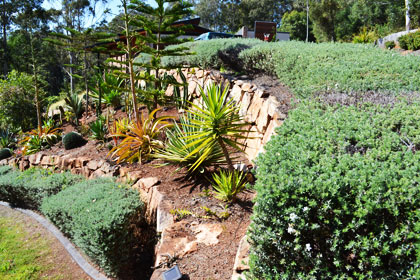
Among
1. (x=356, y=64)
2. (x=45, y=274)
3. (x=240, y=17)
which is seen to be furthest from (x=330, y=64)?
(x=240, y=17)

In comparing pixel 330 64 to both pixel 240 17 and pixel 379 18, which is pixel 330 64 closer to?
pixel 379 18

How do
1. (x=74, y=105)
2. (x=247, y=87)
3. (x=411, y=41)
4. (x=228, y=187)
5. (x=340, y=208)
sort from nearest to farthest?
(x=340, y=208) → (x=228, y=187) → (x=247, y=87) → (x=74, y=105) → (x=411, y=41)

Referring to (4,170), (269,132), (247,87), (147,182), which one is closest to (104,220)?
(147,182)

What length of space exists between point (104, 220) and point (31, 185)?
11.4 ft

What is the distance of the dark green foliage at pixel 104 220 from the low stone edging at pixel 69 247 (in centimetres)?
22

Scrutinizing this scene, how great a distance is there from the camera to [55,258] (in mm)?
5082

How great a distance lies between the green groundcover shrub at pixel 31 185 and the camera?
619 centimetres

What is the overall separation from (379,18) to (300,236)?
41.7m

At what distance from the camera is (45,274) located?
15.4 ft

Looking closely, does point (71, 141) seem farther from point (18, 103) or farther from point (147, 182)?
point (18, 103)

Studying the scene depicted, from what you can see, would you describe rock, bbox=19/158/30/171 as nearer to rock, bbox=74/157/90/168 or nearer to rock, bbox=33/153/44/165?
rock, bbox=33/153/44/165

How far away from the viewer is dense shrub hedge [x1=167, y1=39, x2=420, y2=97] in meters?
4.60

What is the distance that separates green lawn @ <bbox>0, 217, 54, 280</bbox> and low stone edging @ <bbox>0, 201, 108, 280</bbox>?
9.7 inches

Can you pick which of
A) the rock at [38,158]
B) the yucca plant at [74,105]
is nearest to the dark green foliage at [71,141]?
the rock at [38,158]
